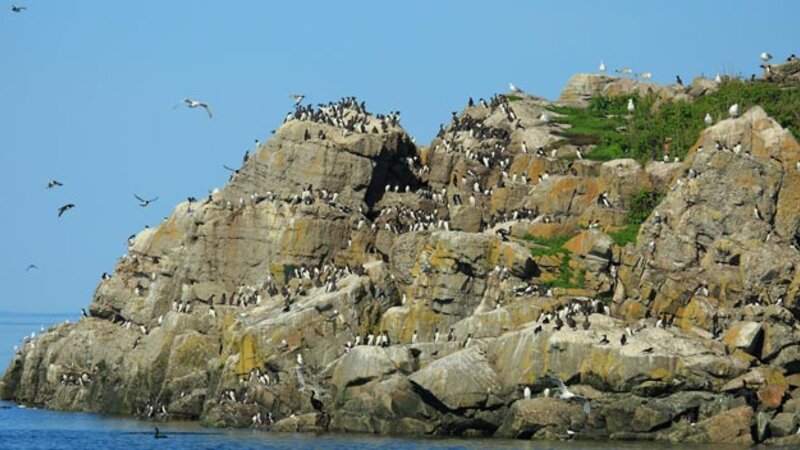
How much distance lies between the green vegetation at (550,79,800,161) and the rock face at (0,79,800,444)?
9.24ft

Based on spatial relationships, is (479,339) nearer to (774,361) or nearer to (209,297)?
(774,361)

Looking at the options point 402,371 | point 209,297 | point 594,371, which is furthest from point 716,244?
point 209,297

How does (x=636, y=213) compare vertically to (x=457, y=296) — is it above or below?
above

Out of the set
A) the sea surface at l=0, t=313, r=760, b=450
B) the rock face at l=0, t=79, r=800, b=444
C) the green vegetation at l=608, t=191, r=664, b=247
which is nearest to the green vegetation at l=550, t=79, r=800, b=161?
the rock face at l=0, t=79, r=800, b=444

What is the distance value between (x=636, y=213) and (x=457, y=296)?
12.0 m

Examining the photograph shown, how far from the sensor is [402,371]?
259 ft

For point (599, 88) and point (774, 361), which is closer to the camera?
point (774, 361)

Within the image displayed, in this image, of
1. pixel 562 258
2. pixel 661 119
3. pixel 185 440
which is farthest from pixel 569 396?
pixel 661 119

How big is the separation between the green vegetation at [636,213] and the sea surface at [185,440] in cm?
1727

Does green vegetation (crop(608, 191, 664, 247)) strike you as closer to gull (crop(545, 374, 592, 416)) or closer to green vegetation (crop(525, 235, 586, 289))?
green vegetation (crop(525, 235, 586, 289))

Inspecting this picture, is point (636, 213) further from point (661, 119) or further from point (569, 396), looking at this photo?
point (569, 396)

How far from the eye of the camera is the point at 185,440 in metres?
78.1

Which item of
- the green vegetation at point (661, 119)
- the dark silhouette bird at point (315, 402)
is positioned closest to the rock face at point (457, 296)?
the dark silhouette bird at point (315, 402)

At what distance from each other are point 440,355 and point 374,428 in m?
4.57
